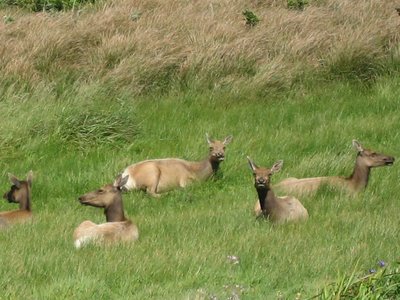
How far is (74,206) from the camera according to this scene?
11.1 m

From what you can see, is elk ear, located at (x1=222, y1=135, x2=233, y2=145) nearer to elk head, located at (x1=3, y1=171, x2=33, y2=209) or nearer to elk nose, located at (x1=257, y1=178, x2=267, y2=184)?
elk nose, located at (x1=257, y1=178, x2=267, y2=184)

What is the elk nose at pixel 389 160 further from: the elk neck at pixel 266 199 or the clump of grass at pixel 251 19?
the clump of grass at pixel 251 19

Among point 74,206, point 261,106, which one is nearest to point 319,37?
point 261,106

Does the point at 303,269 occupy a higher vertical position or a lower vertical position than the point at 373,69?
higher

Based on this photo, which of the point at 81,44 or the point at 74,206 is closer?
the point at 74,206

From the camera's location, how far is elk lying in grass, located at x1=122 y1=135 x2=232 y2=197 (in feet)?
39.1

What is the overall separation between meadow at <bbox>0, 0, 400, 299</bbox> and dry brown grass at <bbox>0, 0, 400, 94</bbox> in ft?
0.11

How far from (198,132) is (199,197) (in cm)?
259

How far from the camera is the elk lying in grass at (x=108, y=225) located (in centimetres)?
896

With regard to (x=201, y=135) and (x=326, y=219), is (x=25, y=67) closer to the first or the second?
(x=201, y=135)

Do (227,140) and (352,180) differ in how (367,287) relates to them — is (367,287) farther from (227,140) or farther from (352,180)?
(227,140)

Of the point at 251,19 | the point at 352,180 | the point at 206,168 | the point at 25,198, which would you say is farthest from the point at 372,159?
the point at 251,19

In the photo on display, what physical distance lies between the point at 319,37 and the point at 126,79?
374 cm

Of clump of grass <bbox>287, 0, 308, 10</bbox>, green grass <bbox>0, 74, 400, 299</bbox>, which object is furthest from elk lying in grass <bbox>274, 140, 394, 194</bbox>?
clump of grass <bbox>287, 0, 308, 10</bbox>
